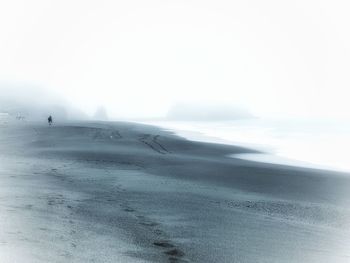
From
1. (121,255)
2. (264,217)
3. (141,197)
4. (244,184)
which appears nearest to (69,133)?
(244,184)

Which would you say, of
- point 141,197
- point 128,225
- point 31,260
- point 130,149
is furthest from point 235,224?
point 130,149

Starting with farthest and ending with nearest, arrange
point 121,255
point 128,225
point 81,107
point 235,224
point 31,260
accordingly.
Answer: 1. point 81,107
2. point 235,224
3. point 128,225
4. point 121,255
5. point 31,260

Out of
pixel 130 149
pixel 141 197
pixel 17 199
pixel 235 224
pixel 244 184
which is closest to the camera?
pixel 235 224

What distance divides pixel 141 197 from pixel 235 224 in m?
4.91

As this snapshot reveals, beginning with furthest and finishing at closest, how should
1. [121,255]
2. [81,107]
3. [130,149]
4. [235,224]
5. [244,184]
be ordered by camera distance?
[81,107] < [130,149] < [244,184] < [235,224] < [121,255]

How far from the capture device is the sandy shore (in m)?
11.3

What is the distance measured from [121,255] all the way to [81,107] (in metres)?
142

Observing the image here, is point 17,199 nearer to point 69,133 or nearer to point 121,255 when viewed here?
point 121,255

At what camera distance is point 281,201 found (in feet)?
66.4

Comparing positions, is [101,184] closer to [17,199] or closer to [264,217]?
[17,199]

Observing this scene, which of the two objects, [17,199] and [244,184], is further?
[244,184]

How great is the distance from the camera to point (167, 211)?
53.3 feet

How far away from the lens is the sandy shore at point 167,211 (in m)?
11.3

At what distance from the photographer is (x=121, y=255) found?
10.6 m
